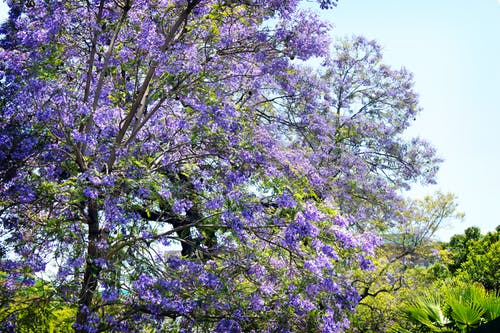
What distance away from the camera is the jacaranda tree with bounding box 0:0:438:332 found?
7484 mm

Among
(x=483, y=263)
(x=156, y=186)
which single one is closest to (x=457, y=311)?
(x=156, y=186)

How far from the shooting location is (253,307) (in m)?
7.75

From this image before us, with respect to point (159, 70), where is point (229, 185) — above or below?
below

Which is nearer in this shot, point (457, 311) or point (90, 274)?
point (90, 274)

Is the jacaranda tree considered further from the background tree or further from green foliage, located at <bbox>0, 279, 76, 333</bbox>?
the background tree

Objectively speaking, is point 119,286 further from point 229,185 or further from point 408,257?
point 408,257

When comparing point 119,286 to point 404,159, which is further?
point 404,159

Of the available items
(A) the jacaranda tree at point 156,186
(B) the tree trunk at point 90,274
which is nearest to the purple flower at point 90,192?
(A) the jacaranda tree at point 156,186

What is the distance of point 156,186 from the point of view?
720 cm

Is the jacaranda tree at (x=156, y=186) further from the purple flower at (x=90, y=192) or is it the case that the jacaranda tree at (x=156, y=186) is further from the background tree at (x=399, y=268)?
the background tree at (x=399, y=268)

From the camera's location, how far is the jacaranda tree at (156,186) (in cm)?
748

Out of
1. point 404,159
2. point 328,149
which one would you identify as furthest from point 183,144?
point 404,159

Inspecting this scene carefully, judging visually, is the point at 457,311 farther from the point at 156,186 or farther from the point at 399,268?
the point at 399,268

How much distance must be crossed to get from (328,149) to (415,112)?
14.4ft
